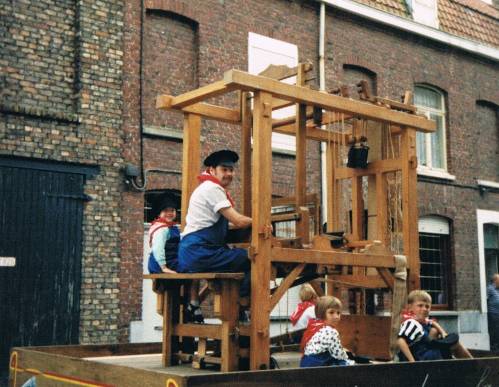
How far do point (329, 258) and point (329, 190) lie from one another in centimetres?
190

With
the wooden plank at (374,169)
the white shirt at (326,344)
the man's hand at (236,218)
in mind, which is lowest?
the white shirt at (326,344)

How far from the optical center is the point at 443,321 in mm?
15922

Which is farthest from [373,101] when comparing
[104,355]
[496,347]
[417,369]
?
[496,347]

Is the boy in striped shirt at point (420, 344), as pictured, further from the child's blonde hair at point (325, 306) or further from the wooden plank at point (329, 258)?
the child's blonde hair at point (325, 306)

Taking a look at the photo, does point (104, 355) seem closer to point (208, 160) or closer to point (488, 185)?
point (208, 160)

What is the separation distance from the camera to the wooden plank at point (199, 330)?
4.89 meters

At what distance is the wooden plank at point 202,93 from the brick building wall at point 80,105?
5.23m

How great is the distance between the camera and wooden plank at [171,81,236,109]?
5.06m

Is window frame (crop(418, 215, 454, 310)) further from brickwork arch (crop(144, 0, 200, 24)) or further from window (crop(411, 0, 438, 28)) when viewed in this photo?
brickwork arch (crop(144, 0, 200, 24))

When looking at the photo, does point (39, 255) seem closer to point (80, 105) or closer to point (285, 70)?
point (80, 105)

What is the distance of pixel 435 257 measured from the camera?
16.4 metres

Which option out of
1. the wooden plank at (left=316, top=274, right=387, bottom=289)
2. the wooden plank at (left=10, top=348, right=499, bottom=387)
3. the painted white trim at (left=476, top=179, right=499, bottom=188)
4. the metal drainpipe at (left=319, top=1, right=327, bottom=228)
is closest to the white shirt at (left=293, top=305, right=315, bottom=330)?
the wooden plank at (left=316, top=274, right=387, bottom=289)

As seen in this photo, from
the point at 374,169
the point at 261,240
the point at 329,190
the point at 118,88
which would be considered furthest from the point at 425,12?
the point at 261,240

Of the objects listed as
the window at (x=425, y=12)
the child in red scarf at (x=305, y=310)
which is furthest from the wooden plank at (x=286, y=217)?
the window at (x=425, y=12)
